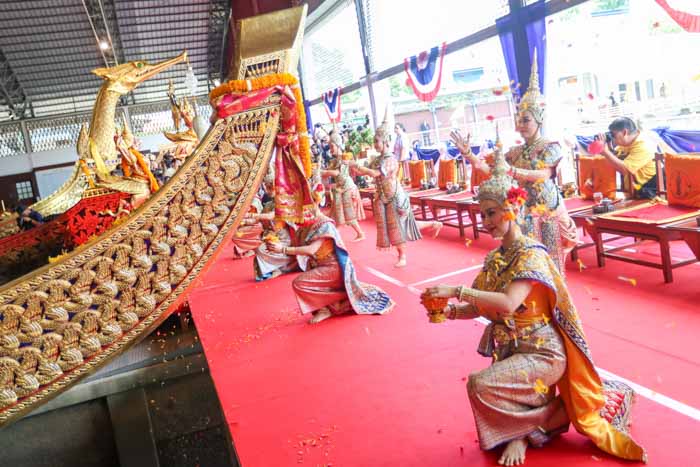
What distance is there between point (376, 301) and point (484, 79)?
478 inches

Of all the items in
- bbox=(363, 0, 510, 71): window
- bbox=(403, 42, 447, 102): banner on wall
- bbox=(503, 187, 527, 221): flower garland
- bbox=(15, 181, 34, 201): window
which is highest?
bbox=(363, 0, 510, 71): window

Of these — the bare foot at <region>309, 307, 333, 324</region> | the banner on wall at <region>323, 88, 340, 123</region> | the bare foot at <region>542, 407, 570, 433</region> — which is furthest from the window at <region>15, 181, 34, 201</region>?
the bare foot at <region>542, 407, 570, 433</region>

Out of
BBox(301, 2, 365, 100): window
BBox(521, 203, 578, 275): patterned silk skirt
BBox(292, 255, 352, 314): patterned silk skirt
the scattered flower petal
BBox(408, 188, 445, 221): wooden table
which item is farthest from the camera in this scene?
BBox(301, 2, 365, 100): window

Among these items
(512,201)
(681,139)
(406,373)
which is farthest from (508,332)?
(681,139)

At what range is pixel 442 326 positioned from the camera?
344cm

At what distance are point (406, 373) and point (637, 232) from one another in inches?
80.9

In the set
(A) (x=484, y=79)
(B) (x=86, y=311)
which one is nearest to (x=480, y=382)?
(B) (x=86, y=311)

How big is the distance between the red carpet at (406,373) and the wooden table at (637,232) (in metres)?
0.10

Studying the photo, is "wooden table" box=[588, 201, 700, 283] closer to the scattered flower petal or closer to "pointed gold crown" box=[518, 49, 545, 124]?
the scattered flower petal

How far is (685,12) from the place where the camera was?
4336 mm

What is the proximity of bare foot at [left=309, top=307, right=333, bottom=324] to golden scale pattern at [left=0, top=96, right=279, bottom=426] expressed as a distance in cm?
256

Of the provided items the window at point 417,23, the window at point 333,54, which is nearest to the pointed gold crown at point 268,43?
the window at point 417,23

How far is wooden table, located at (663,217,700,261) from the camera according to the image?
3453mm

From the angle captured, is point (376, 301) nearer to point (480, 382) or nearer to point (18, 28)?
point (480, 382)
